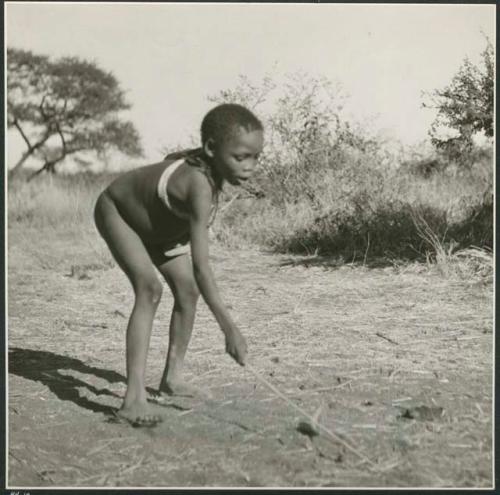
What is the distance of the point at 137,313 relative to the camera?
9.41ft

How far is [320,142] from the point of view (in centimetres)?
836

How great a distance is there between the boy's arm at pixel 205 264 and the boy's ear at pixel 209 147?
0.13 m

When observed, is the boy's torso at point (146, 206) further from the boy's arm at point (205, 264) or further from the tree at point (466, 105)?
the tree at point (466, 105)

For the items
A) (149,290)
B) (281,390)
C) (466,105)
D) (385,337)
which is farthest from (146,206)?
(466,105)

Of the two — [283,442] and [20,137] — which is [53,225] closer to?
[20,137]

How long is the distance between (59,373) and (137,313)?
1.00m

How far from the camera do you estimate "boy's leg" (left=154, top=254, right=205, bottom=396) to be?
305 centimetres

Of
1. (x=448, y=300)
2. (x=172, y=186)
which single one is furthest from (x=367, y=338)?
(x=172, y=186)

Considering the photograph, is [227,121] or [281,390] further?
[281,390]

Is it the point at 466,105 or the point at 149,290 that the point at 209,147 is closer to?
the point at 149,290

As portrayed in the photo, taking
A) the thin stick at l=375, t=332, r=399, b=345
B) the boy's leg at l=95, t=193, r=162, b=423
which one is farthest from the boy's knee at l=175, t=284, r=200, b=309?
the thin stick at l=375, t=332, r=399, b=345

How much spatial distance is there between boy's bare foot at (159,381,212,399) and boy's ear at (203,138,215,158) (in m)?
1.07

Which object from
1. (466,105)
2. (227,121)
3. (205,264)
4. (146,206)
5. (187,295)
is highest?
(466,105)

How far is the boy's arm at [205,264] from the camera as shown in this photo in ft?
8.34
